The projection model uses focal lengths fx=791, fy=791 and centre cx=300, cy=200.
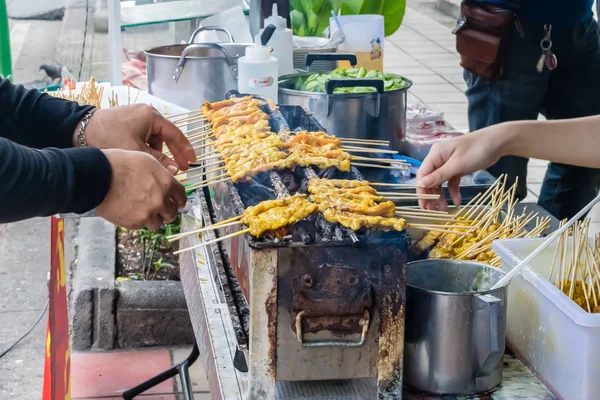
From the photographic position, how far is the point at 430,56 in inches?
476

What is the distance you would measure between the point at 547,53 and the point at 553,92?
1.18ft

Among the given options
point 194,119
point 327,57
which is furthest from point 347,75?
point 194,119

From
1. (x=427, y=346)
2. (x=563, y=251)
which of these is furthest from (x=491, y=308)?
(x=563, y=251)

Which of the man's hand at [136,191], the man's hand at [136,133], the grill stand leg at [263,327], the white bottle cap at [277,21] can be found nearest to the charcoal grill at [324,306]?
the grill stand leg at [263,327]

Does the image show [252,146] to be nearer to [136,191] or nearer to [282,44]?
[136,191]

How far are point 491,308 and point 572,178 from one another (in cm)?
341

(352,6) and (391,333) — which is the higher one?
(352,6)

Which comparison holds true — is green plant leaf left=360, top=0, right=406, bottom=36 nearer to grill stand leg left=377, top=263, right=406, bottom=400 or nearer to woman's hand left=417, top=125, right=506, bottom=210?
woman's hand left=417, top=125, right=506, bottom=210

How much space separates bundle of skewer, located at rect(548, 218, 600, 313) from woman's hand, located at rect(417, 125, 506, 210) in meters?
0.43

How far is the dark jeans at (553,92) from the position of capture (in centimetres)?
475

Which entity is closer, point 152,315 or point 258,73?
point 258,73

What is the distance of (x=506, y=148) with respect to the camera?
2.58 metres

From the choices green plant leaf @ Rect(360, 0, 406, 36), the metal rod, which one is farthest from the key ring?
the metal rod

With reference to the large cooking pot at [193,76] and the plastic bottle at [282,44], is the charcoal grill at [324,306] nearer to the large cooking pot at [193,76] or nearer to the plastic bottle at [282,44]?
the large cooking pot at [193,76]
